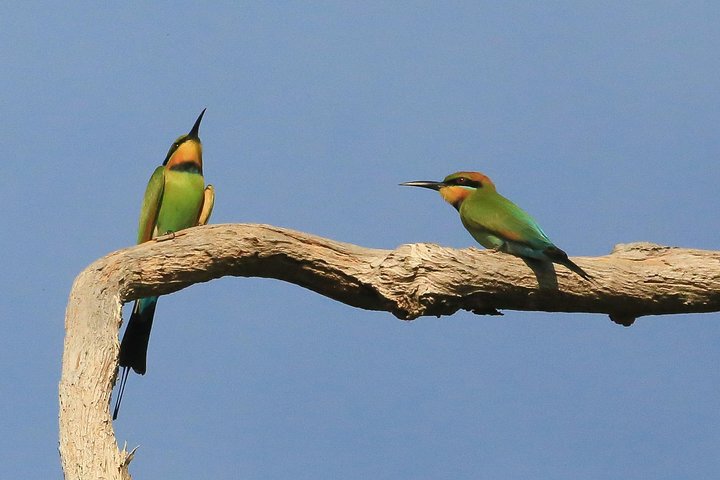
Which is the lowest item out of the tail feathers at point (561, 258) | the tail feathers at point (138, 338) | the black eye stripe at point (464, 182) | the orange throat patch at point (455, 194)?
the tail feathers at point (138, 338)

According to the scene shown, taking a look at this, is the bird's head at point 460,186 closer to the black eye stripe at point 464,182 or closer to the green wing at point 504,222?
the black eye stripe at point 464,182

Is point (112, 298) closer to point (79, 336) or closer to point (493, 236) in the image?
point (79, 336)

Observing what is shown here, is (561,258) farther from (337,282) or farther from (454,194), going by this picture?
(454,194)

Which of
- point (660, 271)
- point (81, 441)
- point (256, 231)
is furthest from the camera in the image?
point (660, 271)

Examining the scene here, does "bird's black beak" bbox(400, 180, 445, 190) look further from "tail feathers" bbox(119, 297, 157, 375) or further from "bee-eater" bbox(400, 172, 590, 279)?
"tail feathers" bbox(119, 297, 157, 375)

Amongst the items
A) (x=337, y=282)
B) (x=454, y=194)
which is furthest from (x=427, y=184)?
(x=337, y=282)

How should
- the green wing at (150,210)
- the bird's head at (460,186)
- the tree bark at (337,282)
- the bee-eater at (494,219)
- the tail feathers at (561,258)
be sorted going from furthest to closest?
the bird's head at (460,186)
the green wing at (150,210)
the bee-eater at (494,219)
the tail feathers at (561,258)
the tree bark at (337,282)

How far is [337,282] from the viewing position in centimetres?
382

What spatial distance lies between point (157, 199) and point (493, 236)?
4.81 feet

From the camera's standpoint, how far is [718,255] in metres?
4.23

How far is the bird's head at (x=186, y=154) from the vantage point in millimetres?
4777

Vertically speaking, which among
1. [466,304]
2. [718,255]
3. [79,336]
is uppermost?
[718,255]

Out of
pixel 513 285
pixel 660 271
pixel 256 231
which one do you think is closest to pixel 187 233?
pixel 256 231

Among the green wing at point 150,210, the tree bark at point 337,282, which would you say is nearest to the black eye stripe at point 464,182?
the tree bark at point 337,282
